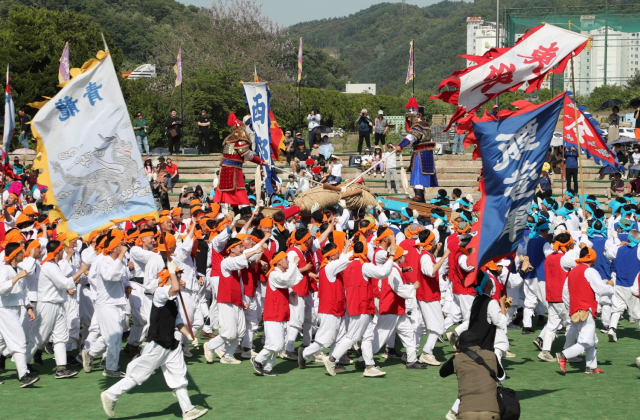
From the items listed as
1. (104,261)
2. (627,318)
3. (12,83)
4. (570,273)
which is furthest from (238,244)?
(12,83)

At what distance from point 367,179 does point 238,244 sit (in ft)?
45.7

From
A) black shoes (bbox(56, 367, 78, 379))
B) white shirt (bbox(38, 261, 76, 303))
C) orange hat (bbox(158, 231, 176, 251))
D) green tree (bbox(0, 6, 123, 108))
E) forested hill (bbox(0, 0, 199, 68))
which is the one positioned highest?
forested hill (bbox(0, 0, 199, 68))

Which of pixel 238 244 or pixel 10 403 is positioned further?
pixel 238 244

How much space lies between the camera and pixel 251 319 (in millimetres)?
10633

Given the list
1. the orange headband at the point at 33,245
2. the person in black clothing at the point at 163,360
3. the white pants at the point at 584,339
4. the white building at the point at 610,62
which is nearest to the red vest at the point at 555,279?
the white pants at the point at 584,339

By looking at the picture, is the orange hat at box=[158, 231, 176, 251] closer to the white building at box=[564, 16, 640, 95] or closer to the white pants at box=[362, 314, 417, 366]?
the white pants at box=[362, 314, 417, 366]

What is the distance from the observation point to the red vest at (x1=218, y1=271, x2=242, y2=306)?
1013 centimetres

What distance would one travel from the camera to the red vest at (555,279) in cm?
1028

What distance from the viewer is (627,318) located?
13477mm

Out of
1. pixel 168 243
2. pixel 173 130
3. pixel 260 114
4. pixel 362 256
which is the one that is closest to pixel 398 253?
pixel 362 256

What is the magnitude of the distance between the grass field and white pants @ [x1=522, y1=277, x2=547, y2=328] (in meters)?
1.75

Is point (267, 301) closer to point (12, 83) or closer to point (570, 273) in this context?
point (570, 273)

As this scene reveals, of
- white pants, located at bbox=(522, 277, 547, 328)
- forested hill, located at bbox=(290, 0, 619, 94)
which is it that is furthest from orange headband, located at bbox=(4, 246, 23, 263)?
forested hill, located at bbox=(290, 0, 619, 94)

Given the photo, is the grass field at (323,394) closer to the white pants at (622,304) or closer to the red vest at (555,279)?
the red vest at (555,279)
